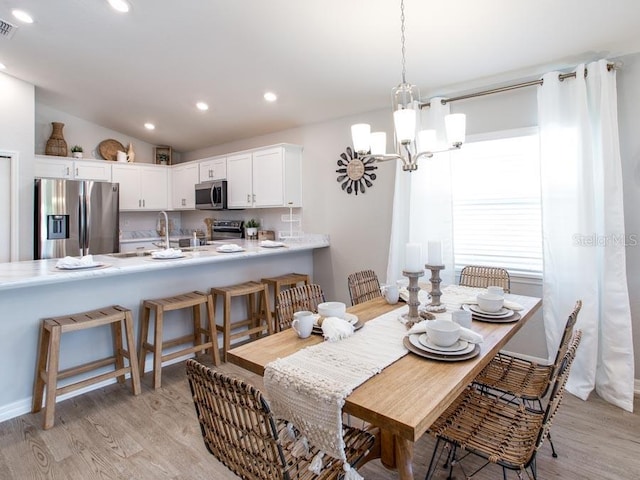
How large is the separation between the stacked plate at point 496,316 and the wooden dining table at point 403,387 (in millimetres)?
90

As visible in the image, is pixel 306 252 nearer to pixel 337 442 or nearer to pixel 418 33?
pixel 418 33

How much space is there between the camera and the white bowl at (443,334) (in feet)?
5.09

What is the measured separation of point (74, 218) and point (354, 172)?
3.42m

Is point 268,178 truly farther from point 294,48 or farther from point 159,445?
point 159,445

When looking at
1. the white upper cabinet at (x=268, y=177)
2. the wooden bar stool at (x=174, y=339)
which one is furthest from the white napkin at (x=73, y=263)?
the white upper cabinet at (x=268, y=177)

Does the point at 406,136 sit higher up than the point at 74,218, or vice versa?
the point at 406,136

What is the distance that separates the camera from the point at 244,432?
1.11 meters

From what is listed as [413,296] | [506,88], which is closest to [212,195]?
[506,88]

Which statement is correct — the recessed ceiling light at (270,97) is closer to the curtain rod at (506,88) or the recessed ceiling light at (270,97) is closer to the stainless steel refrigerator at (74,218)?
the curtain rod at (506,88)

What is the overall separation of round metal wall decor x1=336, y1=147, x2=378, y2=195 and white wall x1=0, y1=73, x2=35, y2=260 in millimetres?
3552

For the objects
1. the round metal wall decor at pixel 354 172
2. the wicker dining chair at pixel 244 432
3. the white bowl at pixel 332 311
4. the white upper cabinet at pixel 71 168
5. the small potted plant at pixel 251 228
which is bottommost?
the wicker dining chair at pixel 244 432

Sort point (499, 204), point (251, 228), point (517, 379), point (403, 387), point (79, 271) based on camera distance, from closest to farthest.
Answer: point (403, 387), point (517, 379), point (79, 271), point (499, 204), point (251, 228)

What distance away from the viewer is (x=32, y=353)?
2590 mm

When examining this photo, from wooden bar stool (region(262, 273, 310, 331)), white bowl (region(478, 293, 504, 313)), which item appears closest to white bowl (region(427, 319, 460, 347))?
white bowl (region(478, 293, 504, 313))
